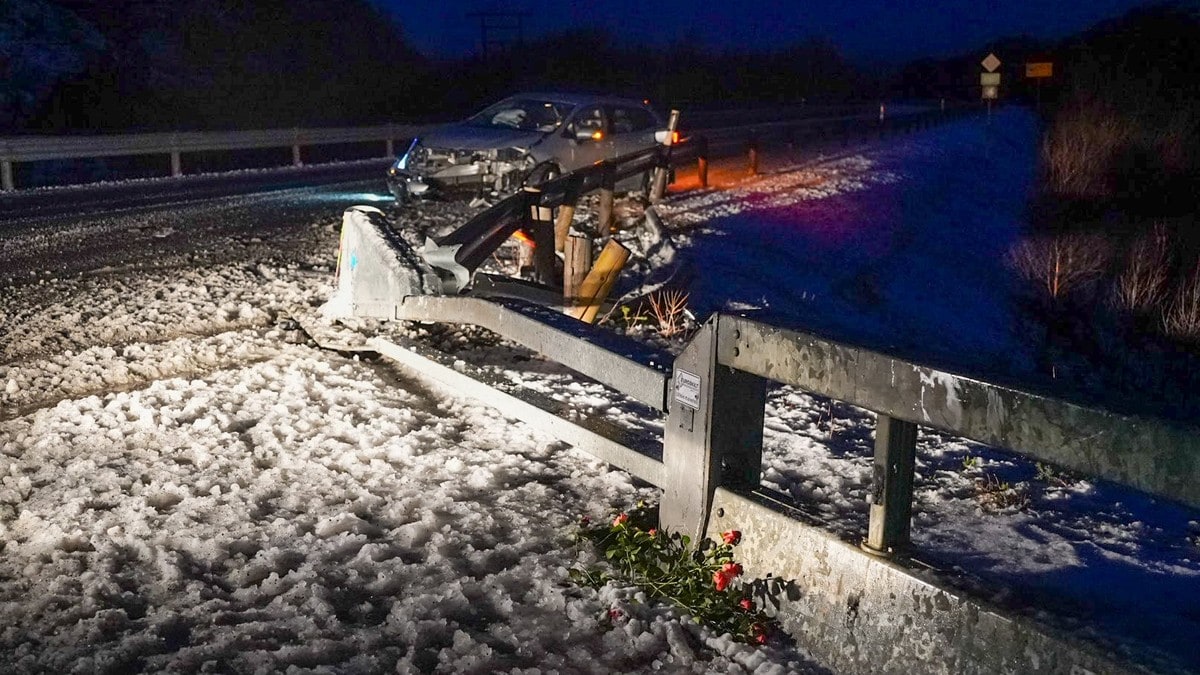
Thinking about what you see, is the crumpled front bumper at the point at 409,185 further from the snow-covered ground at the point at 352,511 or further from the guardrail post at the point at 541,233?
the snow-covered ground at the point at 352,511

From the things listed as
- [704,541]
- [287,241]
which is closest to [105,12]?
[287,241]

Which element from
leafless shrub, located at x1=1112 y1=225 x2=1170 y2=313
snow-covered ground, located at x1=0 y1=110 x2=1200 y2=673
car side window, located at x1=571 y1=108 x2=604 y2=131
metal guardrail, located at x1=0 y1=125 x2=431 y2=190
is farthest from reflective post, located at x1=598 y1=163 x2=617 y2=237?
metal guardrail, located at x1=0 y1=125 x2=431 y2=190

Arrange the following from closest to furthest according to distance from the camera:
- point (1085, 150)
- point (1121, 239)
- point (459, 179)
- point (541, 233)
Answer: point (541, 233), point (459, 179), point (1121, 239), point (1085, 150)

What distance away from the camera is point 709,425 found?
423 cm

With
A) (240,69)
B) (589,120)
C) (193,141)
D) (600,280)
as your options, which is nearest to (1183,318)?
(589,120)

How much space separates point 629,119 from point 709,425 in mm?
14562

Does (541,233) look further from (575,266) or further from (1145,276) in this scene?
(1145,276)

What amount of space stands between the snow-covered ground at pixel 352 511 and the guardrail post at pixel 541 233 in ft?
6.13

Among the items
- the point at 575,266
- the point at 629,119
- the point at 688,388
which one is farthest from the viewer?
the point at 629,119

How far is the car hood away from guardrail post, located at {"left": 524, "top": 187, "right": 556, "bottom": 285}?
18.8 ft

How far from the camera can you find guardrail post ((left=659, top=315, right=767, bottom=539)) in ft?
13.8

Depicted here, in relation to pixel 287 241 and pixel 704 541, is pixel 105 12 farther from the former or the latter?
pixel 704 541

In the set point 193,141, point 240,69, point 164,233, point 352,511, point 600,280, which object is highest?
point 240,69

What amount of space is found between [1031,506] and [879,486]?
6.04 ft
